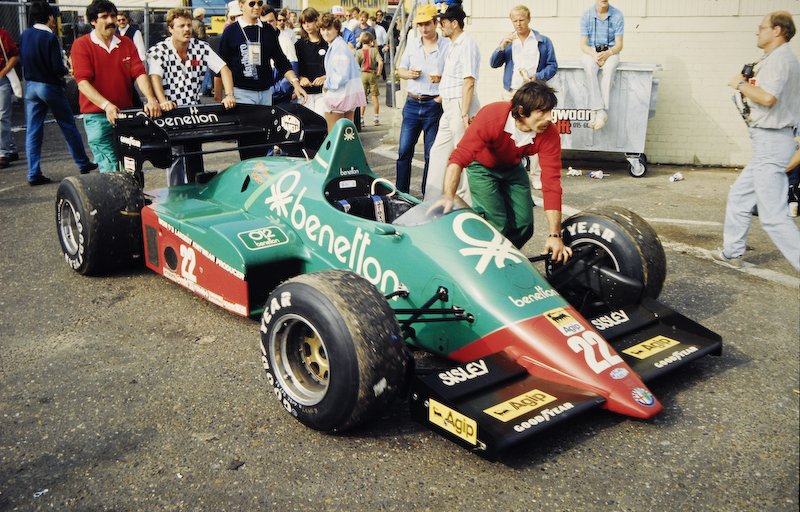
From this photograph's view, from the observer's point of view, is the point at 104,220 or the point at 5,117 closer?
the point at 104,220

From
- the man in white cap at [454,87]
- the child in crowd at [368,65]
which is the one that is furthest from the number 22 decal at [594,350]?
the child in crowd at [368,65]

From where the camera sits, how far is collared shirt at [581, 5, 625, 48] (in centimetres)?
988

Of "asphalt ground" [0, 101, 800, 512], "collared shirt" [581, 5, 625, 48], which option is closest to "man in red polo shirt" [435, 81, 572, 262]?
"asphalt ground" [0, 101, 800, 512]

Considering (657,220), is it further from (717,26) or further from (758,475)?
(758,475)

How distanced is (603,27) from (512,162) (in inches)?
217

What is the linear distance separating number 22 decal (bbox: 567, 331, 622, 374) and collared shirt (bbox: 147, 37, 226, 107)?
4.73 metres

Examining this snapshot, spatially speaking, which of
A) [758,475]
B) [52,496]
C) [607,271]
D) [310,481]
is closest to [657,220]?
[607,271]

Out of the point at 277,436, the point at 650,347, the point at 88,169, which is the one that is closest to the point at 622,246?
the point at 650,347

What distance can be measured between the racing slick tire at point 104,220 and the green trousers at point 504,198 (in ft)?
8.33

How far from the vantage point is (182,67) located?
7285 mm

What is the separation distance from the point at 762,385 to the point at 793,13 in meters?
7.60

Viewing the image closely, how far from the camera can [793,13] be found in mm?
10203

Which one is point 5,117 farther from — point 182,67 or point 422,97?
point 422,97

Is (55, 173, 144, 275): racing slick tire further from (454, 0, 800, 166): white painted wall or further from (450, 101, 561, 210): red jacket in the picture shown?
(454, 0, 800, 166): white painted wall
